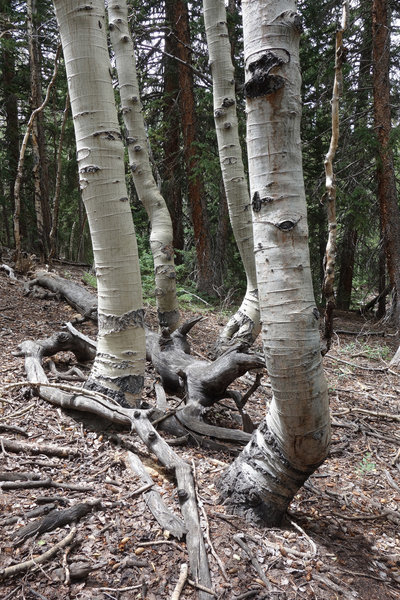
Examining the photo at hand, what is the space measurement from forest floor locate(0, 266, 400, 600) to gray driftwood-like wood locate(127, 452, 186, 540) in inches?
1.4

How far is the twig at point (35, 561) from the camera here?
5.45ft

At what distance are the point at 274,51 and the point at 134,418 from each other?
243 centimetres

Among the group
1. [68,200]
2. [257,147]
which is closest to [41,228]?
[68,200]

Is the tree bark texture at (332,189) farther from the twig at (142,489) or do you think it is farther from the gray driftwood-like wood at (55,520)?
the gray driftwood-like wood at (55,520)

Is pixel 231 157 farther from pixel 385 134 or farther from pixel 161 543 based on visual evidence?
pixel 385 134

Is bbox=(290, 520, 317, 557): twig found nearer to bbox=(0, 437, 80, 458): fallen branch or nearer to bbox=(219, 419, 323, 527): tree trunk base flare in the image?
bbox=(219, 419, 323, 527): tree trunk base flare

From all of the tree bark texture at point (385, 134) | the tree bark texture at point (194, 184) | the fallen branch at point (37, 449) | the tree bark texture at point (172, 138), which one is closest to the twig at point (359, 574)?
the fallen branch at point (37, 449)

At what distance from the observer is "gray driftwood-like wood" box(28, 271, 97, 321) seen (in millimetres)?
6090

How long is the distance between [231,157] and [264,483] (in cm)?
408

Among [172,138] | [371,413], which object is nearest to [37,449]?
[371,413]

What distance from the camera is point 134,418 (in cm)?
289

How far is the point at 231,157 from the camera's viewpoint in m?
5.13

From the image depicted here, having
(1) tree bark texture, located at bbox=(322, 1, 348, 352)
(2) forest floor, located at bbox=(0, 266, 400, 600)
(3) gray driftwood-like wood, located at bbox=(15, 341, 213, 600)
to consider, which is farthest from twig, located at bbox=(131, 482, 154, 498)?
(1) tree bark texture, located at bbox=(322, 1, 348, 352)

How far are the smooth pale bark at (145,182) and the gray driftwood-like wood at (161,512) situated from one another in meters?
2.98
